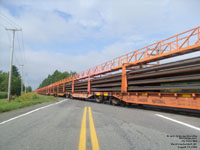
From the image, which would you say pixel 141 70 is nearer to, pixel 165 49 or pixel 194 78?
pixel 165 49

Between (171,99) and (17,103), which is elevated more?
(171,99)

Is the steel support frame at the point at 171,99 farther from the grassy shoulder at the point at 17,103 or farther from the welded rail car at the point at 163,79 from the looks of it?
the grassy shoulder at the point at 17,103

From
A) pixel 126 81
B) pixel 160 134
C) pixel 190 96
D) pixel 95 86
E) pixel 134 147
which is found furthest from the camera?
pixel 95 86

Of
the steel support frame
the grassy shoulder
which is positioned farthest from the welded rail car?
the grassy shoulder

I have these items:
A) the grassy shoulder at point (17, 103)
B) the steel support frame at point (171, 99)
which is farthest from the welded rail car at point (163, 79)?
the grassy shoulder at point (17, 103)

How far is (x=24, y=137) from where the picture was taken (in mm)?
3740

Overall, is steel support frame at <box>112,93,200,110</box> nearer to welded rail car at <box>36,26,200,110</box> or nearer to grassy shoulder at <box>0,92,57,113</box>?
welded rail car at <box>36,26,200,110</box>

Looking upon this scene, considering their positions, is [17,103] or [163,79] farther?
[17,103]

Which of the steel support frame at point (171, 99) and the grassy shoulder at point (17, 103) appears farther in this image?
the grassy shoulder at point (17, 103)

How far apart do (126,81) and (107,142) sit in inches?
347

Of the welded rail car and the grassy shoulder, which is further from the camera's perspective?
the grassy shoulder

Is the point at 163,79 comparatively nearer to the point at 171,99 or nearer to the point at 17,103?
the point at 171,99

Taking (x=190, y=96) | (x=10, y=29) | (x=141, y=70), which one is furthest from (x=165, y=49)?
(x=10, y=29)

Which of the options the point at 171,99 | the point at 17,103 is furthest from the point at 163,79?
the point at 17,103
